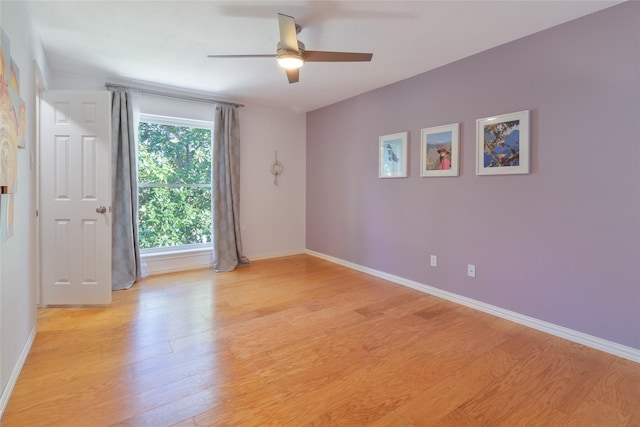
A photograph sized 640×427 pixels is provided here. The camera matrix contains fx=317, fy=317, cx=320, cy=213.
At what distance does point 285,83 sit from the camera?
154 inches

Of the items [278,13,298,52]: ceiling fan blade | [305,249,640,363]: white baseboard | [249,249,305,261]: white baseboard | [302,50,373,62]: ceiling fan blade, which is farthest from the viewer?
[249,249,305,261]: white baseboard

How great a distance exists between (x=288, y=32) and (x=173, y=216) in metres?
3.18

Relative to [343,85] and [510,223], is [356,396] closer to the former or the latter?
[510,223]

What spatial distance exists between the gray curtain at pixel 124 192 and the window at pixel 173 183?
33 cm

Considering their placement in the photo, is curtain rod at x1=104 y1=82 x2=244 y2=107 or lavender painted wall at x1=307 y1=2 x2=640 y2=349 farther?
curtain rod at x1=104 y1=82 x2=244 y2=107

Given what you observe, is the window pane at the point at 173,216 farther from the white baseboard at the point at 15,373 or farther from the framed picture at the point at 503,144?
the framed picture at the point at 503,144

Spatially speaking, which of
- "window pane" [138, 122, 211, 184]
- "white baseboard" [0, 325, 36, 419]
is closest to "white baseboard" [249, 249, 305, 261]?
"window pane" [138, 122, 211, 184]

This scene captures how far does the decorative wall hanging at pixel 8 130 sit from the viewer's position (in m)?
1.61

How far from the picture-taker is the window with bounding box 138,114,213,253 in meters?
4.21

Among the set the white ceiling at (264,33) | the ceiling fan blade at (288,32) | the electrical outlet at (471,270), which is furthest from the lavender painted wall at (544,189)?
the ceiling fan blade at (288,32)

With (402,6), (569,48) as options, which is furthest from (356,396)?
(569,48)

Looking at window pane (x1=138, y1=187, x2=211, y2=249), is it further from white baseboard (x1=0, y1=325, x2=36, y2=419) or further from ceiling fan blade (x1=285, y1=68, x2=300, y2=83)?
ceiling fan blade (x1=285, y1=68, x2=300, y2=83)

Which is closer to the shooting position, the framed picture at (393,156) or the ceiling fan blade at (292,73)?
the ceiling fan blade at (292,73)

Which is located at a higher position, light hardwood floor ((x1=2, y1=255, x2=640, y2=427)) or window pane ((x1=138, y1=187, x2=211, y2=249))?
window pane ((x1=138, y1=187, x2=211, y2=249))
